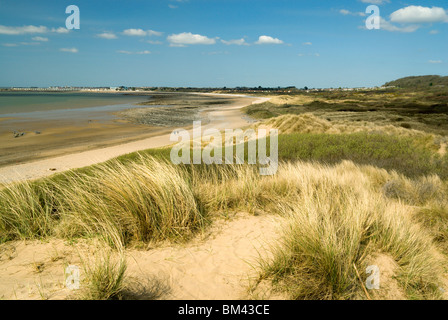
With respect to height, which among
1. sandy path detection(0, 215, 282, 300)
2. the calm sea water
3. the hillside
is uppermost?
the hillside

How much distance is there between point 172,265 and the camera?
13.4ft

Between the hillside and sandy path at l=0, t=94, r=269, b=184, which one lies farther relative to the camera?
the hillside

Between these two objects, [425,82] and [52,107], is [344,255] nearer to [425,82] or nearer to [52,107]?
[52,107]

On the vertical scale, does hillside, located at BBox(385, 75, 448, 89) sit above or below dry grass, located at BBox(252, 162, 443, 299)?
above

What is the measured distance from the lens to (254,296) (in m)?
3.46

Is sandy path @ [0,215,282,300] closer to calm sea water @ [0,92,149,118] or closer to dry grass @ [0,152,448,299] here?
dry grass @ [0,152,448,299]

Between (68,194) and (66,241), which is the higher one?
(68,194)

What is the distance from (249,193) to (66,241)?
363cm

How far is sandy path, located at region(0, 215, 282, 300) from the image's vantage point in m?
3.52

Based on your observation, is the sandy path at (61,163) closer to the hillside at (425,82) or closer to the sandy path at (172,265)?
the sandy path at (172,265)

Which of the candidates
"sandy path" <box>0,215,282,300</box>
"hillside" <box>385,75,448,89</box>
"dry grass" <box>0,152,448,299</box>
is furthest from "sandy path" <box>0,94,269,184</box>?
"hillside" <box>385,75,448,89</box>
